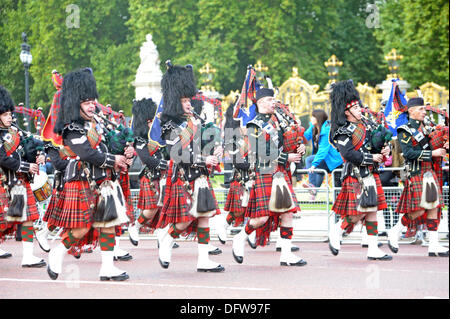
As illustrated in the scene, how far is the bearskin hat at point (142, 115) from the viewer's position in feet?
38.2

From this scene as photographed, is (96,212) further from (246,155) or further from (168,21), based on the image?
(168,21)

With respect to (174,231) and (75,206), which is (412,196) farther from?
(75,206)

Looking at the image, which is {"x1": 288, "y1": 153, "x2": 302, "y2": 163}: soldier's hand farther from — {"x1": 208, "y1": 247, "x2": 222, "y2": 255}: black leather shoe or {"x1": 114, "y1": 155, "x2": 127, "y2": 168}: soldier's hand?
{"x1": 208, "y1": 247, "x2": 222, "y2": 255}: black leather shoe

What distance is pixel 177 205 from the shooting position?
8852 millimetres

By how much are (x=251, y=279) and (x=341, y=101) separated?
255cm

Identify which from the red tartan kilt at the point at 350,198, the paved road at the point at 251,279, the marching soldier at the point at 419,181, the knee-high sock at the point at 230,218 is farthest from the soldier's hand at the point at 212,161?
the knee-high sock at the point at 230,218

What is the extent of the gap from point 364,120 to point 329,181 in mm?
2464

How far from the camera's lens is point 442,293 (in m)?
7.18

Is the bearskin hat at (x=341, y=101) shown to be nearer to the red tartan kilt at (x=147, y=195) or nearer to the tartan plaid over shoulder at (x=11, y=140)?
the red tartan kilt at (x=147, y=195)

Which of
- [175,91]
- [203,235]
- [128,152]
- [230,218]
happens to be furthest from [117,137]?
[230,218]

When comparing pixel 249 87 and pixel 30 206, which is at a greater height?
pixel 249 87

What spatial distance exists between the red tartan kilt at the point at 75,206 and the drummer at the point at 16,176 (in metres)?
1.60

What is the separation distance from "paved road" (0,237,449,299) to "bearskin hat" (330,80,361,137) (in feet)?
5.13

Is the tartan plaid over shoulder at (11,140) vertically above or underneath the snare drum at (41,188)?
above
